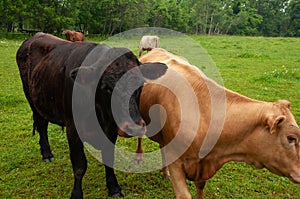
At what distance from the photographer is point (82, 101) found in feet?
10.8

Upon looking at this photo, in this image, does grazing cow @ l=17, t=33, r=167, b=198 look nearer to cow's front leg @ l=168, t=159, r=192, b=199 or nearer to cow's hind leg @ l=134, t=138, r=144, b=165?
cow's front leg @ l=168, t=159, r=192, b=199

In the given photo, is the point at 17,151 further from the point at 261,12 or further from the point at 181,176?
the point at 261,12

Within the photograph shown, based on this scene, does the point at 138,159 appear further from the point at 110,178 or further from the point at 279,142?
the point at 279,142

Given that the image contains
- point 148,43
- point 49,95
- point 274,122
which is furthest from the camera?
point 148,43

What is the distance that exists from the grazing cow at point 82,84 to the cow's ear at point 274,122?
3.71ft

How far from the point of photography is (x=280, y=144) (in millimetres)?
2645

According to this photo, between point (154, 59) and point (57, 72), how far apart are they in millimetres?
1396

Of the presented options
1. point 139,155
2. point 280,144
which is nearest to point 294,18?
point 139,155

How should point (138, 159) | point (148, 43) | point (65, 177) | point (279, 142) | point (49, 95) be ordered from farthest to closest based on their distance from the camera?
point (148, 43) → point (138, 159) → point (65, 177) → point (49, 95) → point (279, 142)

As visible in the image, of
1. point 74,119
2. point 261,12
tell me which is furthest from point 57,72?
point 261,12

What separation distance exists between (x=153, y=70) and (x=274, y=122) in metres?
1.38

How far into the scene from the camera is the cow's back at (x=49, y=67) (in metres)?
3.60

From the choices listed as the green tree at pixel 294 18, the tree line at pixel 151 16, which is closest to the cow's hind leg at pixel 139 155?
the tree line at pixel 151 16

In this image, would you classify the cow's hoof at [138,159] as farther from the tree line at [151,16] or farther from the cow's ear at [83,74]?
the tree line at [151,16]
